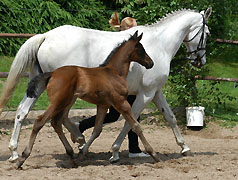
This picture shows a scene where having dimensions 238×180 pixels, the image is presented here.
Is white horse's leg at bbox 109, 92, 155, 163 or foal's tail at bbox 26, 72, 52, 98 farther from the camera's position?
white horse's leg at bbox 109, 92, 155, 163

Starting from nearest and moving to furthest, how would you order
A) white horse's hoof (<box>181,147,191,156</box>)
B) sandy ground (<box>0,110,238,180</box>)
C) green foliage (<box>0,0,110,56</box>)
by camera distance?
sandy ground (<box>0,110,238,180</box>), white horse's hoof (<box>181,147,191,156</box>), green foliage (<box>0,0,110,56</box>)

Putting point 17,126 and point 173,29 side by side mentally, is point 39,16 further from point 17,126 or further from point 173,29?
point 17,126

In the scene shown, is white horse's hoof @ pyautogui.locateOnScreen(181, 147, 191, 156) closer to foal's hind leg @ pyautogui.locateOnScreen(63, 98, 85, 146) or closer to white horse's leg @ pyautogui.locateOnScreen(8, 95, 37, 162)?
foal's hind leg @ pyautogui.locateOnScreen(63, 98, 85, 146)

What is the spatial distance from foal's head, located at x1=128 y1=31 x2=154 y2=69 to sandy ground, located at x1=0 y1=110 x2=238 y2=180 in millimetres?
1150

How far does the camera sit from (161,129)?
8680 millimetres

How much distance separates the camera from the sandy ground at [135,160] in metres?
5.12

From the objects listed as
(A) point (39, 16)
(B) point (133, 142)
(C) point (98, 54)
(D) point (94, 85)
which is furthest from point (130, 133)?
(A) point (39, 16)

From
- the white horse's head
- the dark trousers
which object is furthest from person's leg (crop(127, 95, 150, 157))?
the white horse's head

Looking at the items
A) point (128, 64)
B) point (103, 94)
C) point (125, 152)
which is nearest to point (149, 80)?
point (128, 64)

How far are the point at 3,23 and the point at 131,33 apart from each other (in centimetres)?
635

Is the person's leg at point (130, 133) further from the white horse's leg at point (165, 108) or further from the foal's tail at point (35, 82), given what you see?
the foal's tail at point (35, 82)

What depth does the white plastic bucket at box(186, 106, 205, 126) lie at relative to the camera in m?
8.60

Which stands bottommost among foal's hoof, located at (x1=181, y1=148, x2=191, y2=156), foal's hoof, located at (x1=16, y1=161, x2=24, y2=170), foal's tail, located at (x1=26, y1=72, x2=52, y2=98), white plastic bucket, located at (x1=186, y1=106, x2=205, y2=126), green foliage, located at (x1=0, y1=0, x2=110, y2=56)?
white plastic bucket, located at (x1=186, y1=106, x2=205, y2=126)

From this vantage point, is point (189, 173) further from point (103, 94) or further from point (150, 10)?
point (150, 10)
